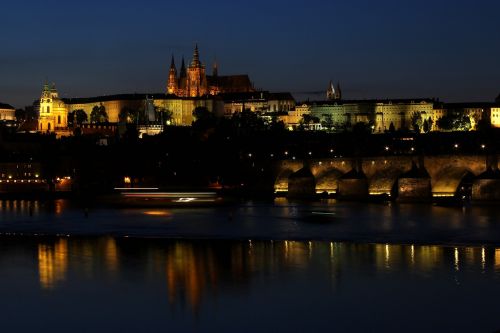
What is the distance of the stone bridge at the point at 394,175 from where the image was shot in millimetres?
58344

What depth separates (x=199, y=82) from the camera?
17362 cm

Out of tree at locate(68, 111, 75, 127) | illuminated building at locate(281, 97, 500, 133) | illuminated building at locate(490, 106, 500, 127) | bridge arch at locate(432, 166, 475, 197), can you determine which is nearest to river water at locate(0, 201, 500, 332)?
bridge arch at locate(432, 166, 475, 197)

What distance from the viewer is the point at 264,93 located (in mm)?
177250

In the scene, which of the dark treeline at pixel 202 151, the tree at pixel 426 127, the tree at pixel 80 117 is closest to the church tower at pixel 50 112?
the tree at pixel 80 117

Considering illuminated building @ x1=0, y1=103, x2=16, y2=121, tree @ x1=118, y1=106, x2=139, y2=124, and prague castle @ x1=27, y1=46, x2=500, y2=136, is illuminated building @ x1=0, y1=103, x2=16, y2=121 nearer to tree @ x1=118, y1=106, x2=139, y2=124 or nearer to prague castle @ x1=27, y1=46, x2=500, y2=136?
prague castle @ x1=27, y1=46, x2=500, y2=136

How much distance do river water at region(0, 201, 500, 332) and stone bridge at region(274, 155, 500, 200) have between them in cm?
1019

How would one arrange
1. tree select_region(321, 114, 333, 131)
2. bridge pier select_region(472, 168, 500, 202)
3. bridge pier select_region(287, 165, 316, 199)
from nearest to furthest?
1. bridge pier select_region(472, 168, 500, 202)
2. bridge pier select_region(287, 165, 316, 199)
3. tree select_region(321, 114, 333, 131)

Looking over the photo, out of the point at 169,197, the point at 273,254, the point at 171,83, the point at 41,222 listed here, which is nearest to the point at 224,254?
the point at 273,254

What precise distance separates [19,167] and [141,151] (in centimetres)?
1185

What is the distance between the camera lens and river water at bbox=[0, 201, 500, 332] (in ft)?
78.5

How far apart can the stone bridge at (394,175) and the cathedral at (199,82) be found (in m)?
96.4

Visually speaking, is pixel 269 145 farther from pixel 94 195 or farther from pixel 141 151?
pixel 94 195

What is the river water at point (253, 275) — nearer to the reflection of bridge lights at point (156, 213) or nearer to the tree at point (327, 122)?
the reflection of bridge lights at point (156, 213)

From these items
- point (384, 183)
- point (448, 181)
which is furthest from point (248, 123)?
point (448, 181)
